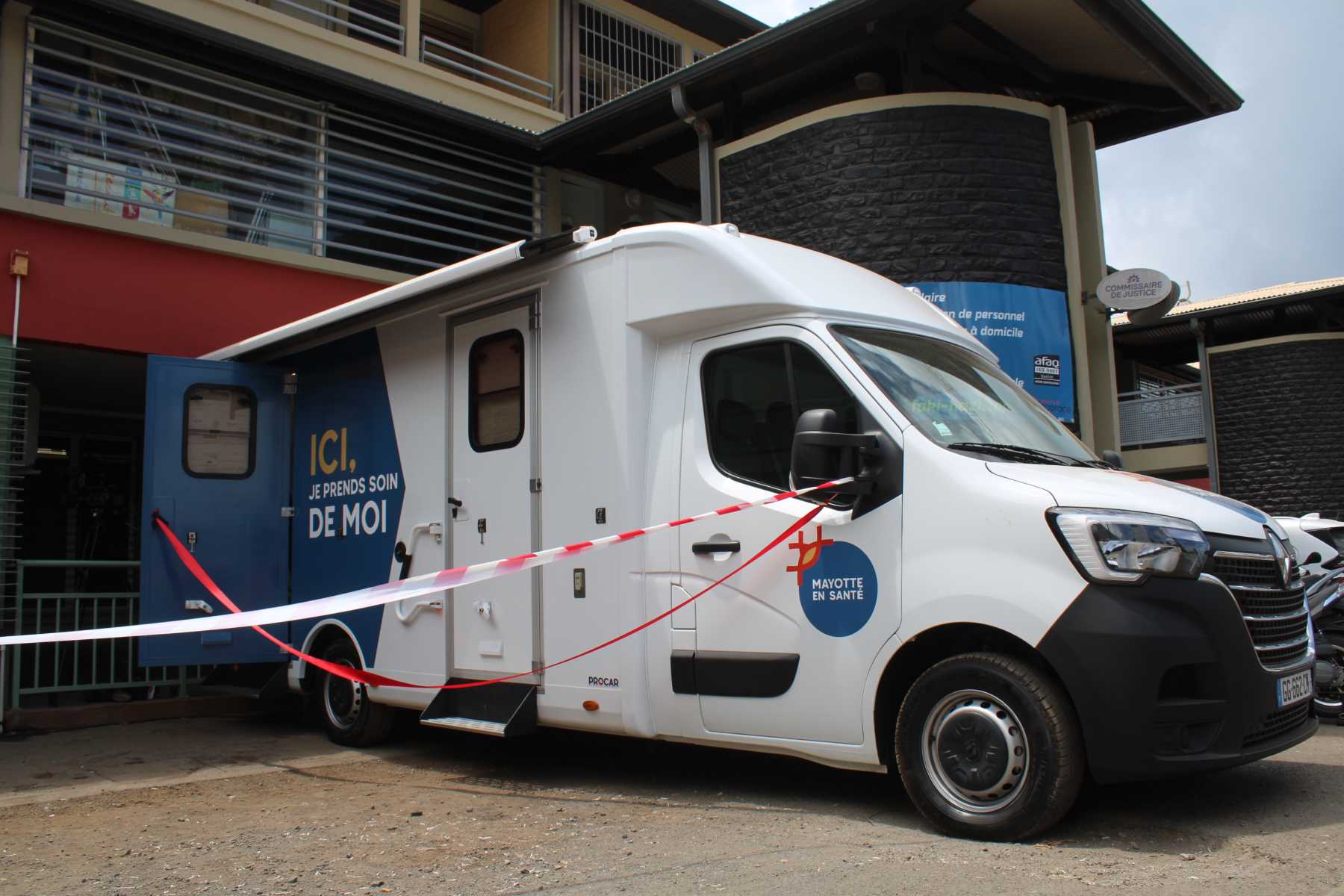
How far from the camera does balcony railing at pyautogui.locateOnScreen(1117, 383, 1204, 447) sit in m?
21.0

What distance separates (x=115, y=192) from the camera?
34.6 ft

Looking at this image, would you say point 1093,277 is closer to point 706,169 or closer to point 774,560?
point 706,169

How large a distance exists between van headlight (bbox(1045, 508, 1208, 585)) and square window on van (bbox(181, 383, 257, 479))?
20.0ft

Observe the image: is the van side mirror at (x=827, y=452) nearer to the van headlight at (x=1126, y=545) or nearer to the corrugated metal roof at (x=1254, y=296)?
the van headlight at (x=1126, y=545)

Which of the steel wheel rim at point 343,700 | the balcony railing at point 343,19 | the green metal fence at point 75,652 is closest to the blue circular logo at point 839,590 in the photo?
the steel wheel rim at point 343,700

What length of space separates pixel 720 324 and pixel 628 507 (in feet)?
3.35

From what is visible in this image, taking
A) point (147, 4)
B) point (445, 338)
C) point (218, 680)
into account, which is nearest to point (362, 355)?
point (445, 338)

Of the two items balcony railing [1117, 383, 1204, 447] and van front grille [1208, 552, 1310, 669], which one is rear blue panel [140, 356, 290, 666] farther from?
balcony railing [1117, 383, 1204, 447]

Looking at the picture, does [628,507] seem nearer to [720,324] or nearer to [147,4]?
[720,324]

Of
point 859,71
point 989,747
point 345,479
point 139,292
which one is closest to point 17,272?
point 139,292

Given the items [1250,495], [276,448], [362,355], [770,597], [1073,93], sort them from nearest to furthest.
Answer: [770,597] → [362,355] → [276,448] → [1073,93] → [1250,495]

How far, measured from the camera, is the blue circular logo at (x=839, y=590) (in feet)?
15.7

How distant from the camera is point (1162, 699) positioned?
415 centimetres

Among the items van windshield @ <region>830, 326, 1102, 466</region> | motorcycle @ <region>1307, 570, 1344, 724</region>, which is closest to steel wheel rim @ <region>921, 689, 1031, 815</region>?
van windshield @ <region>830, 326, 1102, 466</region>
